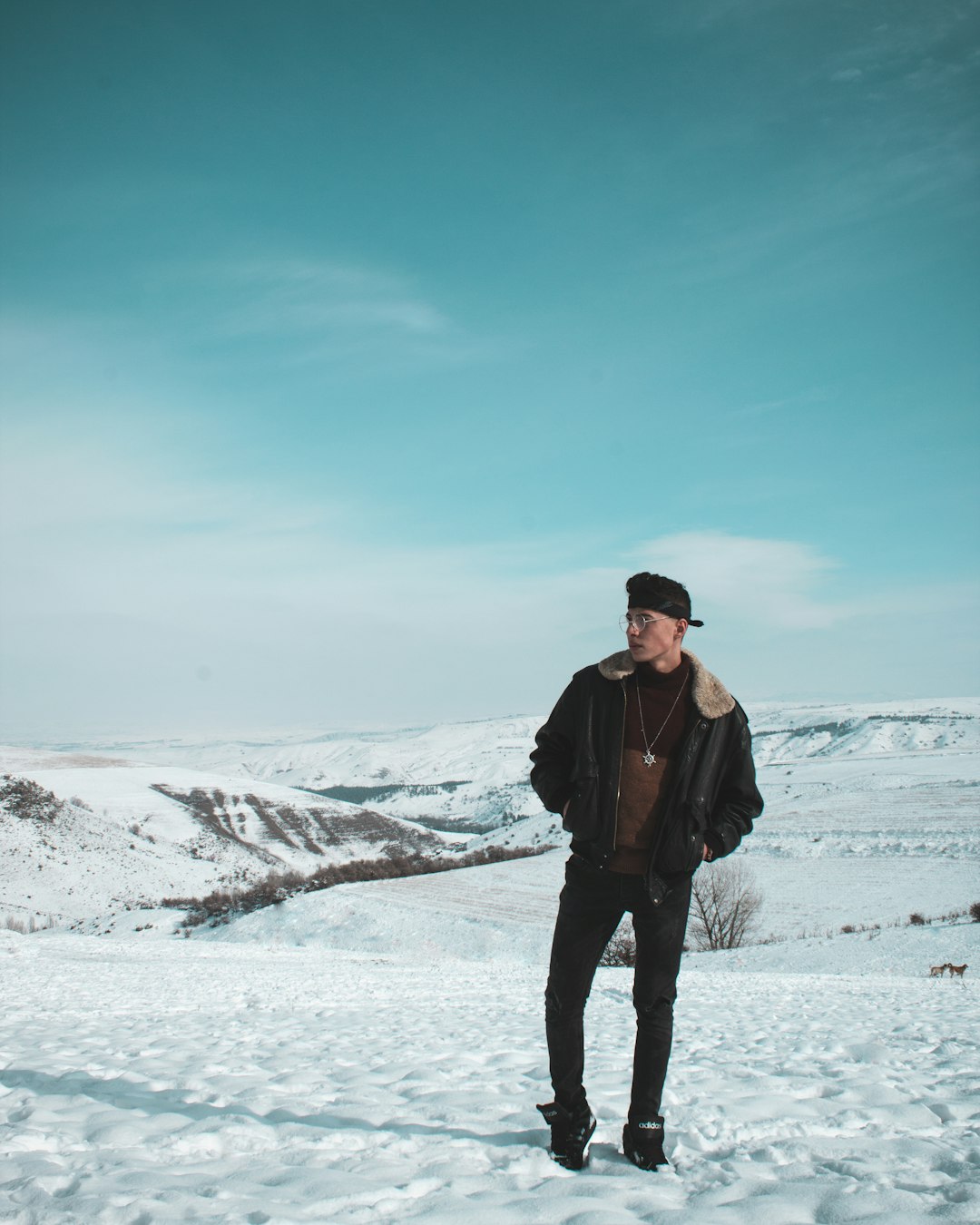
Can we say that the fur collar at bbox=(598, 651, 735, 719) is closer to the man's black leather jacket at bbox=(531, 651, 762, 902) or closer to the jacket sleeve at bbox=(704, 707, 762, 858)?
the man's black leather jacket at bbox=(531, 651, 762, 902)

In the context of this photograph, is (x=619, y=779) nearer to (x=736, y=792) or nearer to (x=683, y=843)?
(x=683, y=843)

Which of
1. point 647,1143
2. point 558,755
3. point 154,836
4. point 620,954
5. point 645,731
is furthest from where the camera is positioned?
point 154,836

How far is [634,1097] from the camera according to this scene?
3.92m

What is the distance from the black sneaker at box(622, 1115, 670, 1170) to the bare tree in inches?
1280

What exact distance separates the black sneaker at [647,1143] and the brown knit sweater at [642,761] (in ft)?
3.73

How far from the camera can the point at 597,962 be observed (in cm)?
404

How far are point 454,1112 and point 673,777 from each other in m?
2.36

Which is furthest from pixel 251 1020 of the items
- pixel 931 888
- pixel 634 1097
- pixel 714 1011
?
pixel 931 888

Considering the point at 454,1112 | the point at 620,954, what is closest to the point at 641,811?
the point at 454,1112

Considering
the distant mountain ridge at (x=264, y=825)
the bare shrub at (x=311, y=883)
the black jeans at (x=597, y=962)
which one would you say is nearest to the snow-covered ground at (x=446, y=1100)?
the black jeans at (x=597, y=962)

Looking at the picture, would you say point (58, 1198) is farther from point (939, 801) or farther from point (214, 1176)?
point (939, 801)

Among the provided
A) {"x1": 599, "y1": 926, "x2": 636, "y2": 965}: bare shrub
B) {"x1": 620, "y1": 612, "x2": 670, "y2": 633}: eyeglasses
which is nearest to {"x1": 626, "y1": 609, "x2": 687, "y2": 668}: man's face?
{"x1": 620, "y1": 612, "x2": 670, "y2": 633}: eyeglasses

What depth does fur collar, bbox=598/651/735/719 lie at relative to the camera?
406cm

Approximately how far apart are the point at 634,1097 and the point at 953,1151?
1548 mm
